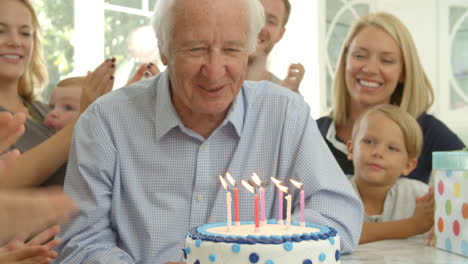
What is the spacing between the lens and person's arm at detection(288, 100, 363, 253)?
1.38 m

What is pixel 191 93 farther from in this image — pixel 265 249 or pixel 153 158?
pixel 265 249

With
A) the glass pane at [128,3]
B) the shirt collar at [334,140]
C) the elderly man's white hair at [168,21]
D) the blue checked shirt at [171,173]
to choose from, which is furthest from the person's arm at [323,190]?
the glass pane at [128,3]

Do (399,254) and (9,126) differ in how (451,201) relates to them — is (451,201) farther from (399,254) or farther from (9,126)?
(9,126)

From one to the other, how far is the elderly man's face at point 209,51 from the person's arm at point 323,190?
0.67ft

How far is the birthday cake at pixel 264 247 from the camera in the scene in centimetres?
97

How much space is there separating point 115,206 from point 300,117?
1.66 feet

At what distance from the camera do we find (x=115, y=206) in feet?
4.73

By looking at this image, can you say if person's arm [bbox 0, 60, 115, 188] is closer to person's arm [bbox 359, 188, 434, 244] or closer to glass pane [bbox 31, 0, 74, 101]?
person's arm [bbox 359, 188, 434, 244]

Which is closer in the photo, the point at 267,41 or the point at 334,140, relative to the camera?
the point at 334,140

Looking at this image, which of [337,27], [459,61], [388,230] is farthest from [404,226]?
[337,27]

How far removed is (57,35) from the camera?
4.16 meters

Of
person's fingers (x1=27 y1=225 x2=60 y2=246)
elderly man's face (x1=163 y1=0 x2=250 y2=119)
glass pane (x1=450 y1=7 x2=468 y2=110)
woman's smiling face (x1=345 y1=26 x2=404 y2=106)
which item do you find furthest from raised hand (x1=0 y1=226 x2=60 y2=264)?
glass pane (x1=450 y1=7 x2=468 y2=110)

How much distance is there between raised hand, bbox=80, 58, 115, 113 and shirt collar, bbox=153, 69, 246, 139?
0.55 meters

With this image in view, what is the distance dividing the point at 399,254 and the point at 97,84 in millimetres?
1128
